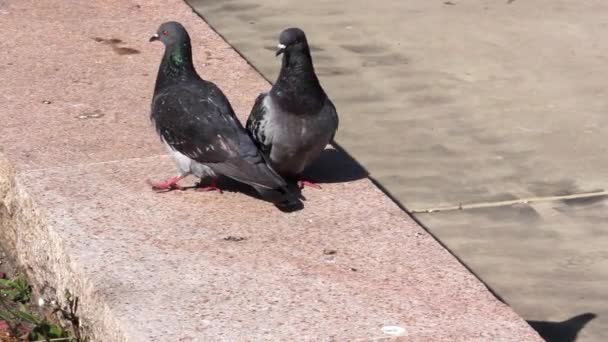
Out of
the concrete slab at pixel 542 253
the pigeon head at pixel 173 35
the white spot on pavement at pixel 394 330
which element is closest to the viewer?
the white spot on pavement at pixel 394 330

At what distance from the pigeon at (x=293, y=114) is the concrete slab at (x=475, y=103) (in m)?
0.97

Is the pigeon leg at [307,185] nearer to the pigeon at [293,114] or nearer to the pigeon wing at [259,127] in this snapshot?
the pigeon at [293,114]

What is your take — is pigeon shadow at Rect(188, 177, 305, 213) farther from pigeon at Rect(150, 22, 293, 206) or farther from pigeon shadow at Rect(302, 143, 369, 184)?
pigeon shadow at Rect(302, 143, 369, 184)

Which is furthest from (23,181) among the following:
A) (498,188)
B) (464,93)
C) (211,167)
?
(464,93)

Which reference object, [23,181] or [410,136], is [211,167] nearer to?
[23,181]

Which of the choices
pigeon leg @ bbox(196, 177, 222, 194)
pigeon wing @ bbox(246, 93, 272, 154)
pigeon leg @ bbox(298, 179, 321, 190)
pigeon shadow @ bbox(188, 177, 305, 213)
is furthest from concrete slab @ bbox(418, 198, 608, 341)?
pigeon leg @ bbox(196, 177, 222, 194)

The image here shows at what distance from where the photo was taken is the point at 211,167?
5672mm

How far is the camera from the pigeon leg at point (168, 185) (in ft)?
19.0

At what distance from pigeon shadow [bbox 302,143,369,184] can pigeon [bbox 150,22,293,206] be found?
1.55 ft

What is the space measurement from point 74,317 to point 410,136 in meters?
3.06

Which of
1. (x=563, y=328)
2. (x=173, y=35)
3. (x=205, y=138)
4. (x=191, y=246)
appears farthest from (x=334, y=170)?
(x=563, y=328)

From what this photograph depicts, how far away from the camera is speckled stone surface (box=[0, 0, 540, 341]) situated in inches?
183

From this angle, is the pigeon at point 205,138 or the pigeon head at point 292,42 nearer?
the pigeon at point 205,138

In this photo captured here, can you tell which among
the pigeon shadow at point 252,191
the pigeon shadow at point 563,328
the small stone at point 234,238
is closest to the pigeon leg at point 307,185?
the pigeon shadow at point 252,191
